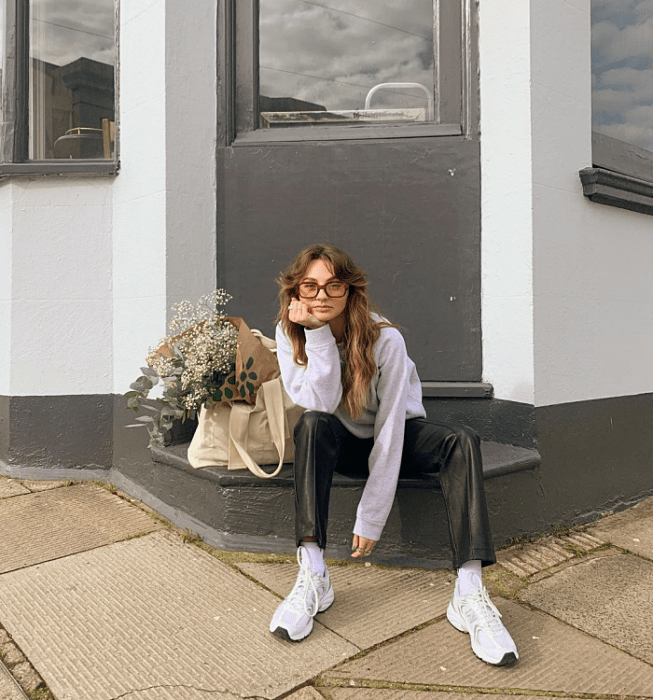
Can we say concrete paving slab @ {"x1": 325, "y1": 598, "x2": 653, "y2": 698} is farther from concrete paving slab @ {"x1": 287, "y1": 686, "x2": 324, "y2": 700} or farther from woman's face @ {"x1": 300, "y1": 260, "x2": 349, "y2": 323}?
woman's face @ {"x1": 300, "y1": 260, "x2": 349, "y2": 323}

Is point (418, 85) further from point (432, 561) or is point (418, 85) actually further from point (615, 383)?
point (432, 561)

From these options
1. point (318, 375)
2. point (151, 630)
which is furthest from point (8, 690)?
point (318, 375)

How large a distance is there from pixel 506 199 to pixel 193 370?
1760 mm

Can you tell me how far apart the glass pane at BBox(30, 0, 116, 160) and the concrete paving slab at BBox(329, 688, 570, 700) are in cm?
320

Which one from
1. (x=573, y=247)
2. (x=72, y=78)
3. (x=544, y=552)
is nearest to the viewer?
(x=544, y=552)

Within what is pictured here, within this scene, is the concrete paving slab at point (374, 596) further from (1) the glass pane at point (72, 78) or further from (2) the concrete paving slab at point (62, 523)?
(1) the glass pane at point (72, 78)

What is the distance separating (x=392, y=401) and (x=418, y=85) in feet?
6.80

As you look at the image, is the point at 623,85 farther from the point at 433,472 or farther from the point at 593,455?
the point at 433,472

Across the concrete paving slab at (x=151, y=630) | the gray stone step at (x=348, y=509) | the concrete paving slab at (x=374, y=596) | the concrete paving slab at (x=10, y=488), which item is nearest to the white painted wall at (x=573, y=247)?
the gray stone step at (x=348, y=509)

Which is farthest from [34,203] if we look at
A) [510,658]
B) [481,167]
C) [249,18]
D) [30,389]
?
[510,658]

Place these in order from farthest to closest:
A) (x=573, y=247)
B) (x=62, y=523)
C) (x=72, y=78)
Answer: (x=72, y=78) → (x=573, y=247) → (x=62, y=523)

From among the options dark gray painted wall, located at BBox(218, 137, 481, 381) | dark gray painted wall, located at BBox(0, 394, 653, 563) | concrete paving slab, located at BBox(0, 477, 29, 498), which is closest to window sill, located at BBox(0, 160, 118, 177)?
dark gray painted wall, located at BBox(218, 137, 481, 381)

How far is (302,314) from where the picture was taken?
2.29 m

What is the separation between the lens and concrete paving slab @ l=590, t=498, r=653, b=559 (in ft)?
9.75
